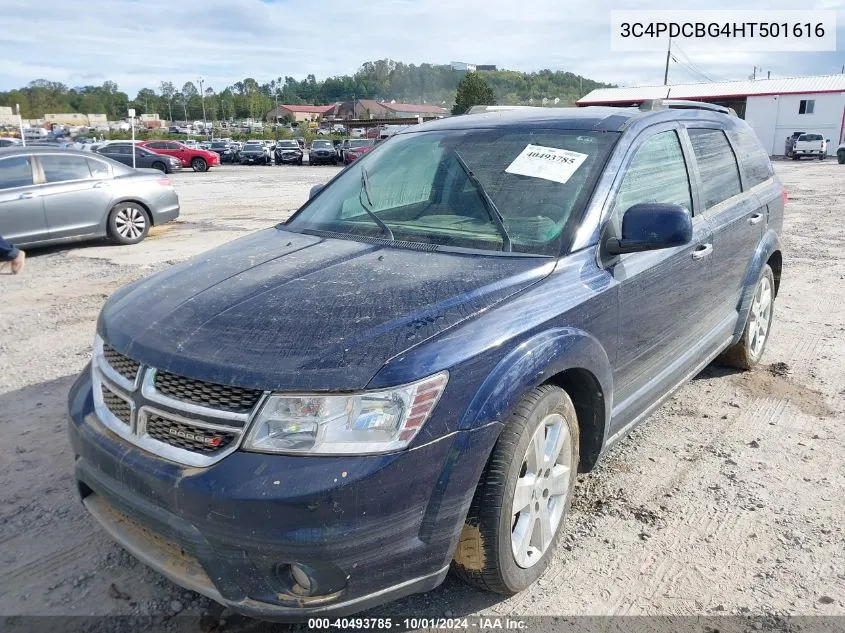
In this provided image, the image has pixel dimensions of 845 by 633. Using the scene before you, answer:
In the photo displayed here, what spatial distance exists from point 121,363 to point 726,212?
343 centimetres

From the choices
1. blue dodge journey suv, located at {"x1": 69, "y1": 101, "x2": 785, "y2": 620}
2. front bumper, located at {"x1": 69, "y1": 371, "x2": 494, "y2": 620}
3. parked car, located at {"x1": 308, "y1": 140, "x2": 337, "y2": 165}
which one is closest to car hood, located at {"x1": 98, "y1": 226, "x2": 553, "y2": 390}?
blue dodge journey suv, located at {"x1": 69, "y1": 101, "x2": 785, "y2": 620}

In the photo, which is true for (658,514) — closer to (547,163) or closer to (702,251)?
(702,251)

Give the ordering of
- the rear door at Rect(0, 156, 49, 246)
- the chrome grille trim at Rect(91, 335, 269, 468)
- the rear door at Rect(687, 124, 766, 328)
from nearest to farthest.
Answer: the chrome grille trim at Rect(91, 335, 269, 468)
the rear door at Rect(687, 124, 766, 328)
the rear door at Rect(0, 156, 49, 246)

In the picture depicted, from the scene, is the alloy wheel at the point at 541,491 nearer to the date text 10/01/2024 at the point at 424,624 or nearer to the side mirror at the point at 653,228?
the date text 10/01/2024 at the point at 424,624

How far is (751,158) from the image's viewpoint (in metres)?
4.80

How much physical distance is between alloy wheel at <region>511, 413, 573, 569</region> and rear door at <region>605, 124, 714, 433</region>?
47 cm

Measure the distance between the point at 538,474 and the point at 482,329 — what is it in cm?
67

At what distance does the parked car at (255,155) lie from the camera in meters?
39.1

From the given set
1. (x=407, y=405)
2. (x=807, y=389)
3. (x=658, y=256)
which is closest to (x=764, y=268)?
(x=807, y=389)

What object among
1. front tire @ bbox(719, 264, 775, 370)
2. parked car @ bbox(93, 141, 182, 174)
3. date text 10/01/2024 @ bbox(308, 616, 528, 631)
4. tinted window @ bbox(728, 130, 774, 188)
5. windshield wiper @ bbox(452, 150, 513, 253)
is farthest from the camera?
parked car @ bbox(93, 141, 182, 174)

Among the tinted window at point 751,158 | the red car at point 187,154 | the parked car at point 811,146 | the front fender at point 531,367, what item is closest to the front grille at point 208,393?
the front fender at point 531,367

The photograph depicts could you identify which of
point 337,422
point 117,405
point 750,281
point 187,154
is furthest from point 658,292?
point 187,154

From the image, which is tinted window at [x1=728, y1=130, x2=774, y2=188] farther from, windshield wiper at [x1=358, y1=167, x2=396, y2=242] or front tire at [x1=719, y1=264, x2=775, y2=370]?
windshield wiper at [x1=358, y1=167, x2=396, y2=242]

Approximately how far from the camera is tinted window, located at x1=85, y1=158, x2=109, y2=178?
33.1 feet
